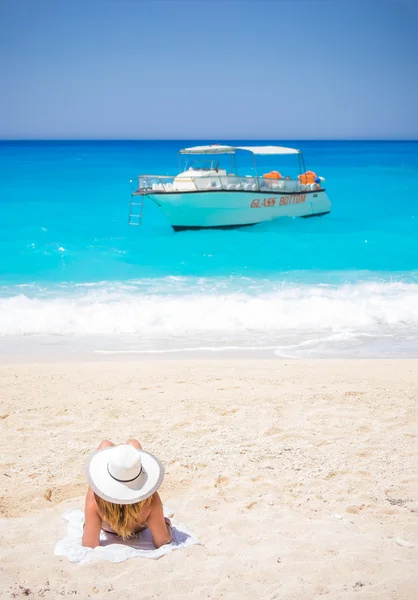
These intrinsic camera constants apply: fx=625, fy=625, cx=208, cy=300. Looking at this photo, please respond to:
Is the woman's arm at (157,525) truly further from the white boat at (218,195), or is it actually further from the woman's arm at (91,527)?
the white boat at (218,195)

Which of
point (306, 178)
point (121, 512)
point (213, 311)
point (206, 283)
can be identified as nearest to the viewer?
point (121, 512)

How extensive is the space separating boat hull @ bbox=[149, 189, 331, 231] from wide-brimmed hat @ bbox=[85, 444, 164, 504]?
1530 cm

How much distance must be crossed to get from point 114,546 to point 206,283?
1039 cm

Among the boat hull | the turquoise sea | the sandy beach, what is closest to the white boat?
the boat hull

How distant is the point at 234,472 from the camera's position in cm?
442

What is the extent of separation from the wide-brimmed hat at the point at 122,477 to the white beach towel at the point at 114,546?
14.2 inches

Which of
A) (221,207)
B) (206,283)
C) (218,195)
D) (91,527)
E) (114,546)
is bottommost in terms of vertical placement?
(114,546)

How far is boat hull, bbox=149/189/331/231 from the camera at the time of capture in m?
18.5

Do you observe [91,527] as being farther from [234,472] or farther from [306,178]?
[306,178]

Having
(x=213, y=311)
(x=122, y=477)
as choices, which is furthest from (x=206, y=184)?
(x=122, y=477)

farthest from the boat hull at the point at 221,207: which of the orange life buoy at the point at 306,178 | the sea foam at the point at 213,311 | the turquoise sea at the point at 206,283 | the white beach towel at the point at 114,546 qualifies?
the white beach towel at the point at 114,546

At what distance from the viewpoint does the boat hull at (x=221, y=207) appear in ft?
60.5

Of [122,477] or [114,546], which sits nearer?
[122,477]

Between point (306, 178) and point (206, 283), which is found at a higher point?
point (306, 178)
